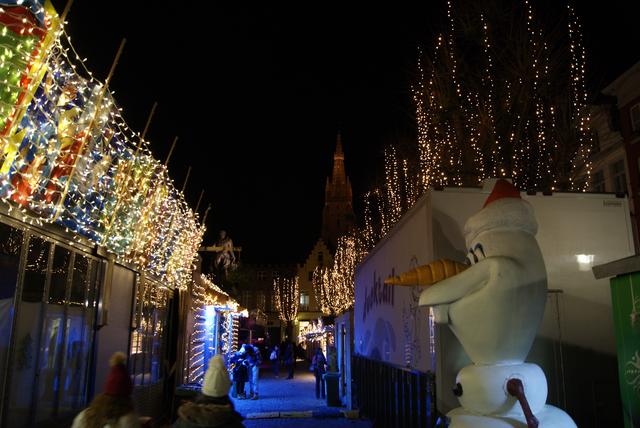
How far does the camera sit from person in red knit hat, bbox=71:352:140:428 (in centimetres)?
364

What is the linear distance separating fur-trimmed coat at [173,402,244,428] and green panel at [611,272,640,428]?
145 inches

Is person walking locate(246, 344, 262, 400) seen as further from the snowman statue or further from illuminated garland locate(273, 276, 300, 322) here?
illuminated garland locate(273, 276, 300, 322)

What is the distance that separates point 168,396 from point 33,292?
764 cm

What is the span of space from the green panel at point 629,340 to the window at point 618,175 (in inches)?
822

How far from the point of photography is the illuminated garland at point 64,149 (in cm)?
486

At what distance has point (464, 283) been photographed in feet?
15.6

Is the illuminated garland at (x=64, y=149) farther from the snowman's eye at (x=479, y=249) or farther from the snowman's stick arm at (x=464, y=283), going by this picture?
the snowman's eye at (x=479, y=249)

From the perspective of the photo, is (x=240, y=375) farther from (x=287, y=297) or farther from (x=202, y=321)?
(x=287, y=297)

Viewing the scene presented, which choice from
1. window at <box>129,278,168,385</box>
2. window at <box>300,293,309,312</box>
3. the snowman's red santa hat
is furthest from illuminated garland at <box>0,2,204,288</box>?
window at <box>300,293,309,312</box>

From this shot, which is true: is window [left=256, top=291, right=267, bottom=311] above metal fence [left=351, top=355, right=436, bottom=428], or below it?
above

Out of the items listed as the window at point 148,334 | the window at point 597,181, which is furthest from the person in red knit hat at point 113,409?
the window at point 597,181

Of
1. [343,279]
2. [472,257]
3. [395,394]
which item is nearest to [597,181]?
[395,394]

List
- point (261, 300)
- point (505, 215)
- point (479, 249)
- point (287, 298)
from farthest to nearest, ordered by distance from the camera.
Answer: point (261, 300) → point (287, 298) → point (479, 249) → point (505, 215)

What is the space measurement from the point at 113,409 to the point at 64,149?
3.48m
